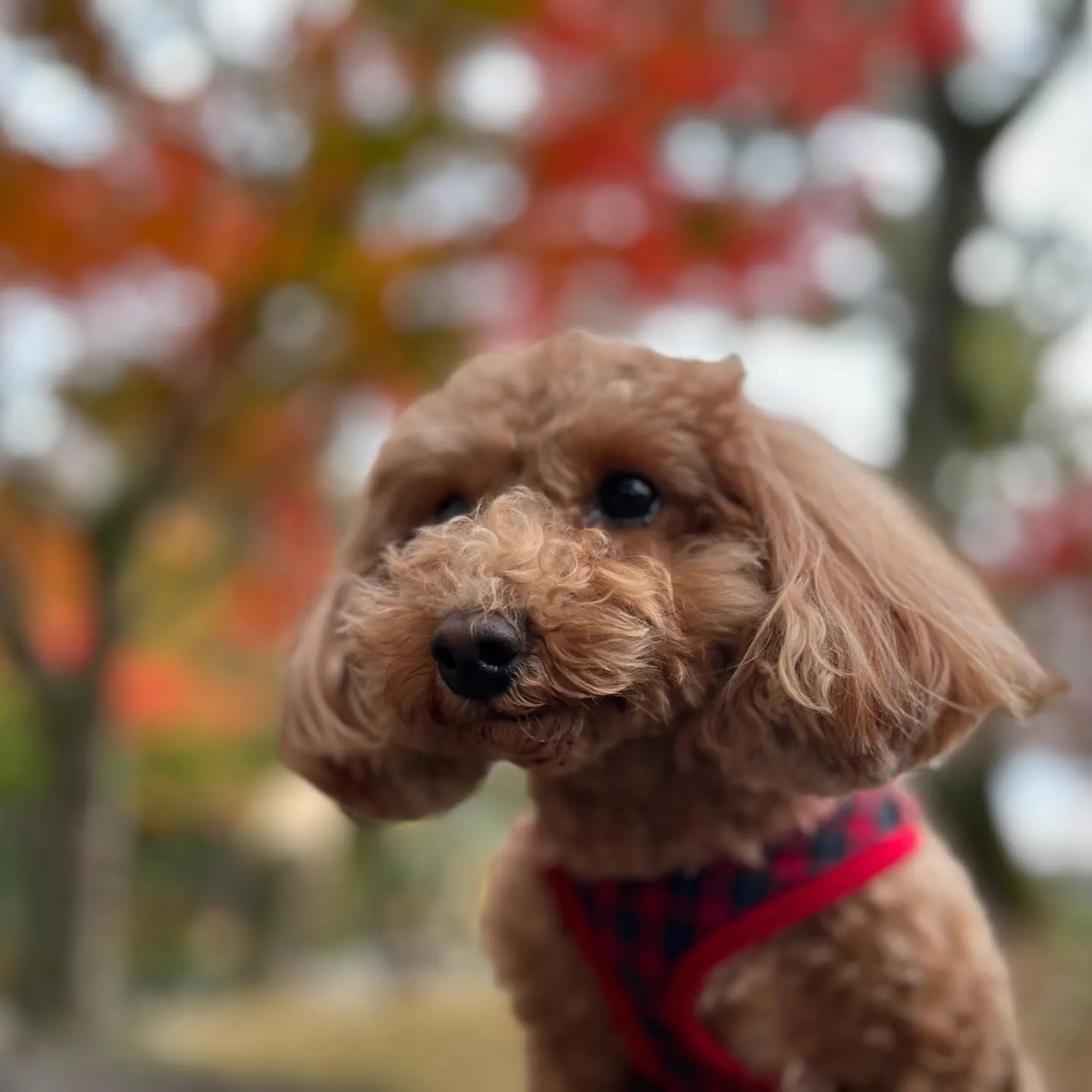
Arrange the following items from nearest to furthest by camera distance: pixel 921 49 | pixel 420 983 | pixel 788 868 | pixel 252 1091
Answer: pixel 788 868, pixel 252 1091, pixel 921 49, pixel 420 983

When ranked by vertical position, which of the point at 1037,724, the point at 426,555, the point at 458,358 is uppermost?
the point at 458,358

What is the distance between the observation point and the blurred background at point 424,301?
2.63 meters

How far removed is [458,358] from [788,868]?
215 centimetres

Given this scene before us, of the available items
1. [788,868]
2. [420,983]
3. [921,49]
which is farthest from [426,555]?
[420,983]

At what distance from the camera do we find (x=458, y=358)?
2.91 m

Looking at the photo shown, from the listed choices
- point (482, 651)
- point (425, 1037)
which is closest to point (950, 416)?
point (425, 1037)

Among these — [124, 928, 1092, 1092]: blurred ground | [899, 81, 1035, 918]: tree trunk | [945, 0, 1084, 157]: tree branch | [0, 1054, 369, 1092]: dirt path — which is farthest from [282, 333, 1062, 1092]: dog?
[945, 0, 1084, 157]: tree branch

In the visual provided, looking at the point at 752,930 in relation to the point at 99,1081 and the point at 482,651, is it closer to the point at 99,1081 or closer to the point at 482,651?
the point at 482,651

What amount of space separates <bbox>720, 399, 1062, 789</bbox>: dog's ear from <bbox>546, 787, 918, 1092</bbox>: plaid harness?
0.13m

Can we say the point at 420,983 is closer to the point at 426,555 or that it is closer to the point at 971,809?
the point at 971,809

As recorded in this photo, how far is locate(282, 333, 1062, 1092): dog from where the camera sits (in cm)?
82

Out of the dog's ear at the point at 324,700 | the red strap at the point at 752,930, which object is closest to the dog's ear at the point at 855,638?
the red strap at the point at 752,930

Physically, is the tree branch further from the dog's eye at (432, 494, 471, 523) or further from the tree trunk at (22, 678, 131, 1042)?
the tree trunk at (22, 678, 131, 1042)

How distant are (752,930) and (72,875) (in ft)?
9.57
